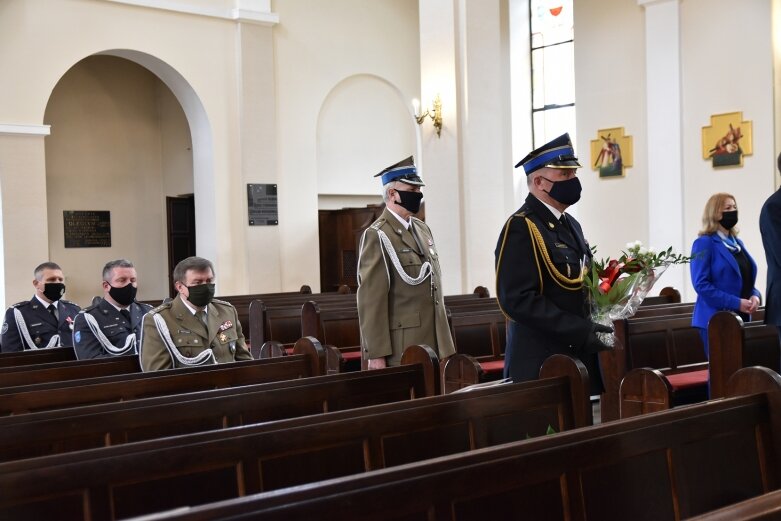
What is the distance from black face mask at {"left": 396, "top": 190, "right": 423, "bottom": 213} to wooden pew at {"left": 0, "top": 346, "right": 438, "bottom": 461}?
1091mm

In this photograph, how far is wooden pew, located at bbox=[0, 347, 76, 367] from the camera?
5.06 meters

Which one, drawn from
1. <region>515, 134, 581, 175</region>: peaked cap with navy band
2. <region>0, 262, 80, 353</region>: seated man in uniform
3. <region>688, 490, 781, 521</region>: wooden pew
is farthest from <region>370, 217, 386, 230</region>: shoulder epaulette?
<region>0, 262, 80, 353</region>: seated man in uniform

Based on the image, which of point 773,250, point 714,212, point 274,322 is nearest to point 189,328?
point 773,250

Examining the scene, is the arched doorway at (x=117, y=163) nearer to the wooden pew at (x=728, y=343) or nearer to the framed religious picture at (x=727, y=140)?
the framed religious picture at (x=727, y=140)

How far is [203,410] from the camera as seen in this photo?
9.25ft

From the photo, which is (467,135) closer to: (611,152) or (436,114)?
(436,114)

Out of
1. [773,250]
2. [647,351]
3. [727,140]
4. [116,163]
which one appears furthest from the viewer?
[116,163]

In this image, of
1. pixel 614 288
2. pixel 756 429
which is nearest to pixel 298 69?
pixel 614 288

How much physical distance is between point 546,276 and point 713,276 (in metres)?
2.49

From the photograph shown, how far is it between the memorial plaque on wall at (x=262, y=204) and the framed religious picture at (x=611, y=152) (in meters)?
4.53

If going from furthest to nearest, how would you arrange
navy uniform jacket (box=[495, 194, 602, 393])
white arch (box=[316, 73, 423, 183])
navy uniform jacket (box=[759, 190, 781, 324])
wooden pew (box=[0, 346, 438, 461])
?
white arch (box=[316, 73, 423, 183])
navy uniform jacket (box=[759, 190, 781, 324])
navy uniform jacket (box=[495, 194, 602, 393])
wooden pew (box=[0, 346, 438, 461])

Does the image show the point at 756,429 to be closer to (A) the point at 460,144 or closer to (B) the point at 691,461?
(B) the point at 691,461

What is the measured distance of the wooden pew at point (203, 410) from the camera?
257cm

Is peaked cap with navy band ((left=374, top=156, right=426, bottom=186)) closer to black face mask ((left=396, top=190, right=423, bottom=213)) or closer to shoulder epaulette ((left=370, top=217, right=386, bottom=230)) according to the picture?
black face mask ((left=396, top=190, right=423, bottom=213))
